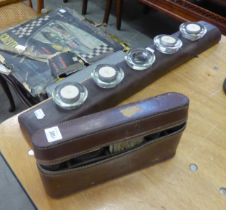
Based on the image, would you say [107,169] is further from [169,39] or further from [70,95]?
[169,39]

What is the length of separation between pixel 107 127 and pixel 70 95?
14 cm

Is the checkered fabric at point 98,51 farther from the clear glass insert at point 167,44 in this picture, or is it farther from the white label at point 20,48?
the clear glass insert at point 167,44

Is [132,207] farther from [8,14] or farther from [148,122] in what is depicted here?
[8,14]

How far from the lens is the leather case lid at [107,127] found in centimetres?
38

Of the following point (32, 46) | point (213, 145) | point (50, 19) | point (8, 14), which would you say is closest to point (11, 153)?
point (213, 145)

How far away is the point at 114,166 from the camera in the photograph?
18.0 inches

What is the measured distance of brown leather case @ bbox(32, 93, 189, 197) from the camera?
39cm

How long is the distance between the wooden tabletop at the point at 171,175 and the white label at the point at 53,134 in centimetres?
13

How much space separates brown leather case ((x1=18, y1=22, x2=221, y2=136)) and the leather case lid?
0.29 ft

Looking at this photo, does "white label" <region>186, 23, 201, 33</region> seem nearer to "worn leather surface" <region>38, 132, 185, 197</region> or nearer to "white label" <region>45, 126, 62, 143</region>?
"worn leather surface" <region>38, 132, 185, 197</region>

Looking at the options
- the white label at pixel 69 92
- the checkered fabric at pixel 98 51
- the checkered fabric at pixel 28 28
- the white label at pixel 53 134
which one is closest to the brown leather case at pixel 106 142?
the white label at pixel 53 134

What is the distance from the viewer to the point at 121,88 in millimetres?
556

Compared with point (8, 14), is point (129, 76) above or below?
above

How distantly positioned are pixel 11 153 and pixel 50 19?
0.72 m
